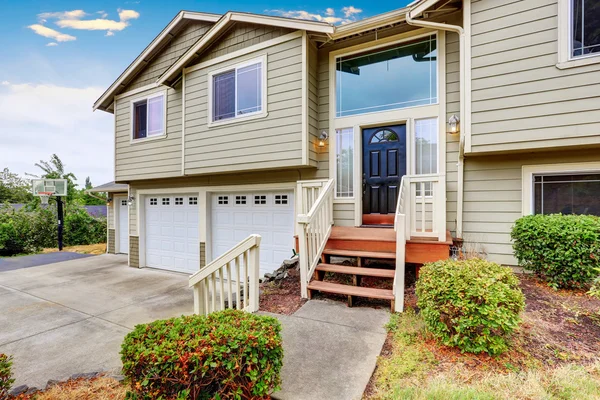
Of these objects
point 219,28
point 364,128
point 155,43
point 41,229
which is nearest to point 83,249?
point 41,229

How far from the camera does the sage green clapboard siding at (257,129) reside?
566 cm

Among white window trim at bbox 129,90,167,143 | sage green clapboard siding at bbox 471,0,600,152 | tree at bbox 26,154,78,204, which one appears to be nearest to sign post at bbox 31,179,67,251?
tree at bbox 26,154,78,204

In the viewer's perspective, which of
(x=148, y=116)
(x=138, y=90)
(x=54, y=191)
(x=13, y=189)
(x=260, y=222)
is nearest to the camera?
(x=260, y=222)

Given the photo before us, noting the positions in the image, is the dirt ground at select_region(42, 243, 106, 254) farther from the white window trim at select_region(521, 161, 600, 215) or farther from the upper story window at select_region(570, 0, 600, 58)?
the upper story window at select_region(570, 0, 600, 58)

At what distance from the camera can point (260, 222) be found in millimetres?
7070

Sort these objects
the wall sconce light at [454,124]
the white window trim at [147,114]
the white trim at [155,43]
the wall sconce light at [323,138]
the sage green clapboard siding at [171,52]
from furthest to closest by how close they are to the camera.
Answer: the white window trim at [147,114], the sage green clapboard siding at [171,52], the white trim at [155,43], the wall sconce light at [323,138], the wall sconce light at [454,124]

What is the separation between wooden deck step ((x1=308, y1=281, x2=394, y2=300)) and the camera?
355 cm

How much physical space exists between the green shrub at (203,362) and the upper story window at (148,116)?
7038mm

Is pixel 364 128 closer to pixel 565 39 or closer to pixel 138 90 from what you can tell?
pixel 565 39

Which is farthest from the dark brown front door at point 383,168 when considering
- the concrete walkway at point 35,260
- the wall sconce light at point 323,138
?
the concrete walkway at point 35,260

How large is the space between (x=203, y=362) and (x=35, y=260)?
11.4m

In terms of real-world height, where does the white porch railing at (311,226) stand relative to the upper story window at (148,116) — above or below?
below

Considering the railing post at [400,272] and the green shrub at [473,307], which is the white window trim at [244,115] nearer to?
the railing post at [400,272]

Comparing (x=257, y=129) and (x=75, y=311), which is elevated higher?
(x=257, y=129)
